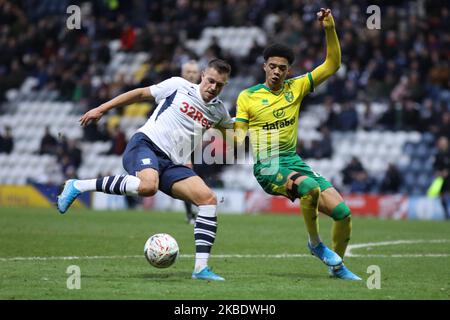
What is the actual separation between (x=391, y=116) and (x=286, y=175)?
1589cm

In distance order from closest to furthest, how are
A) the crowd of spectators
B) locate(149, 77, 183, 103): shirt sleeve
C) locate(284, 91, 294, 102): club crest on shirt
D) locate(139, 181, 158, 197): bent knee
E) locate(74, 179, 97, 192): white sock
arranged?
1. locate(139, 181, 158, 197): bent knee
2. locate(74, 179, 97, 192): white sock
3. locate(149, 77, 183, 103): shirt sleeve
4. locate(284, 91, 294, 102): club crest on shirt
5. the crowd of spectators

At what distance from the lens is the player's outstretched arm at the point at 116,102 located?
31.5 feet

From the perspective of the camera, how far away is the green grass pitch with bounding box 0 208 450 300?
8.19 metres

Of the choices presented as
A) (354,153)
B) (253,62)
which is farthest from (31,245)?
(253,62)

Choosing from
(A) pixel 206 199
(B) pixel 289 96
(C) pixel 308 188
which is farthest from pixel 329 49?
(A) pixel 206 199

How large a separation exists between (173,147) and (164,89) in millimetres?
656

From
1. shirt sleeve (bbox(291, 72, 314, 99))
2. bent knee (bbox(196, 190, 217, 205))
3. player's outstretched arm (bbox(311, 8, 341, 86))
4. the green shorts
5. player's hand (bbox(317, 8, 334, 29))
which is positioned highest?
player's hand (bbox(317, 8, 334, 29))

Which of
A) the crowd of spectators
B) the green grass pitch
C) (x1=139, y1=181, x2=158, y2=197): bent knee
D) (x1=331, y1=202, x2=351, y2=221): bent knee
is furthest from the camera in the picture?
the crowd of spectators

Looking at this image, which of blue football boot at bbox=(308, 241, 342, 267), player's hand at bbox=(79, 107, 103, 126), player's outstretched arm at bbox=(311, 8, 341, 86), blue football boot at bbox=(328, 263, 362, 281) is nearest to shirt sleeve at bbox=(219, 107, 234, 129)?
player's outstretched arm at bbox=(311, 8, 341, 86)

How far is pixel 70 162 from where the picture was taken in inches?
1095

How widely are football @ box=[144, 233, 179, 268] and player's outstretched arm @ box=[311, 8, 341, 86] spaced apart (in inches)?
102

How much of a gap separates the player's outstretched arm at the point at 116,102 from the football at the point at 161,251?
1452 millimetres

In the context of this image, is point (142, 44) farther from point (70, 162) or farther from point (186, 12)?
point (70, 162)

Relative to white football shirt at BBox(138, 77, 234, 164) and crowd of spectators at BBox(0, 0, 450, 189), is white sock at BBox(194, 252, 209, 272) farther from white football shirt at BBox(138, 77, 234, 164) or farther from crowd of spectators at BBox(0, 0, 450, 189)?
crowd of spectators at BBox(0, 0, 450, 189)
